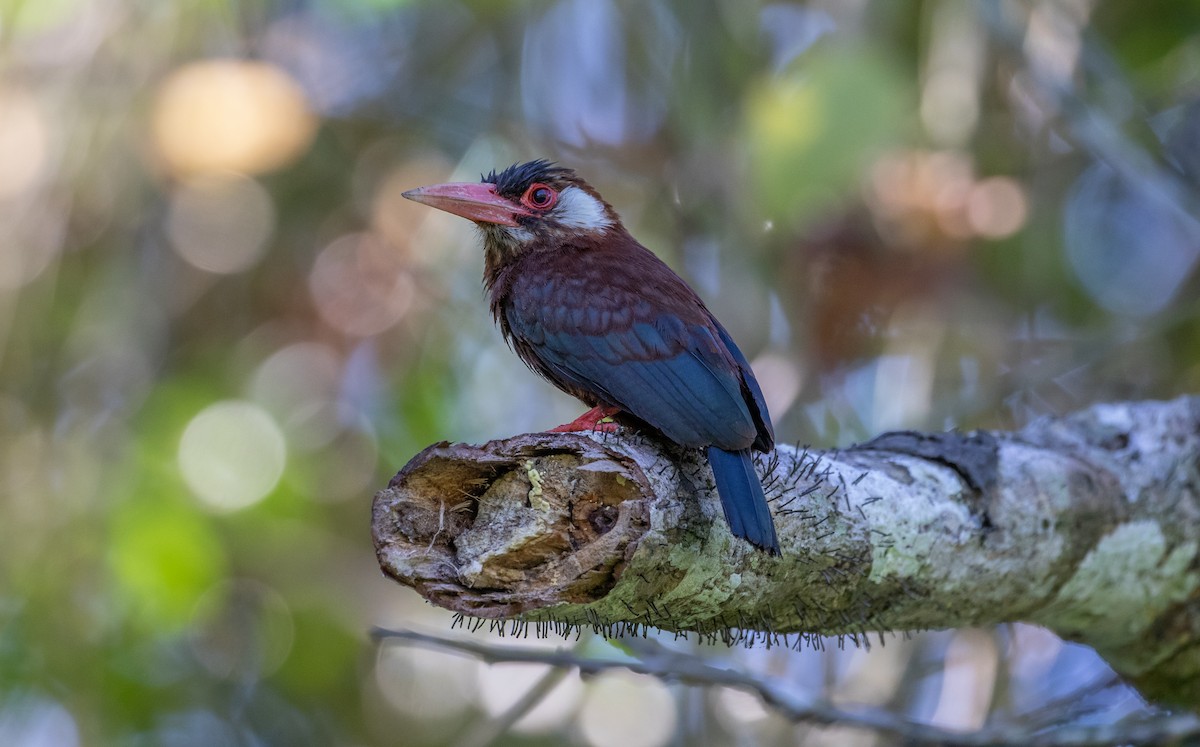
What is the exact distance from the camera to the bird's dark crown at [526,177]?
394 centimetres

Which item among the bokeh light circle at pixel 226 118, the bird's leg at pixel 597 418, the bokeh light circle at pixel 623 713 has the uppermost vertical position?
the bokeh light circle at pixel 226 118

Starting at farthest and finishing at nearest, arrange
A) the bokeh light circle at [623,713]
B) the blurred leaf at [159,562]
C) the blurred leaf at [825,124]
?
the bokeh light circle at [623,713] < the blurred leaf at [159,562] < the blurred leaf at [825,124]

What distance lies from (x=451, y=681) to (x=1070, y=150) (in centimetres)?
370

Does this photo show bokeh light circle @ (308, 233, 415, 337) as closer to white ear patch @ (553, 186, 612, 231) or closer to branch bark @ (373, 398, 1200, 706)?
white ear patch @ (553, 186, 612, 231)

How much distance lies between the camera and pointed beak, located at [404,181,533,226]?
3.76 m

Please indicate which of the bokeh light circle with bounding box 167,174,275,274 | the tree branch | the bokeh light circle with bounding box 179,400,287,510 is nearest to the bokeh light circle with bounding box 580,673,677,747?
the bokeh light circle with bounding box 179,400,287,510

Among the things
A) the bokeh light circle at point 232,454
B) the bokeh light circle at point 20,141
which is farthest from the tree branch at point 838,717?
the bokeh light circle at point 20,141

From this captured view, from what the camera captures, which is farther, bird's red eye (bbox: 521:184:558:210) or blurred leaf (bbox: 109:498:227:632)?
blurred leaf (bbox: 109:498:227:632)

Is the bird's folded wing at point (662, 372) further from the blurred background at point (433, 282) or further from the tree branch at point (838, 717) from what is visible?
the blurred background at point (433, 282)

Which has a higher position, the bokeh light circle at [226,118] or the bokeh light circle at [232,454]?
the bokeh light circle at [226,118]

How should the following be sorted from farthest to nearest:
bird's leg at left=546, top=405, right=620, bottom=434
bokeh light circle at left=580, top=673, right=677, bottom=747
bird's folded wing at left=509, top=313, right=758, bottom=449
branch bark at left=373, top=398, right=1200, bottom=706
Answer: bokeh light circle at left=580, top=673, right=677, bottom=747
bird's leg at left=546, top=405, right=620, bottom=434
bird's folded wing at left=509, top=313, right=758, bottom=449
branch bark at left=373, top=398, right=1200, bottom=706

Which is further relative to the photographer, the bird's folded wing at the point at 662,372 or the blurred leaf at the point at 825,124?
the blurred leaf at the point at 825,124

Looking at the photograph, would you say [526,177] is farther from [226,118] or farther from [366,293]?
[366,293]

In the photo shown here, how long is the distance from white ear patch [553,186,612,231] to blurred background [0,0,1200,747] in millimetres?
553
